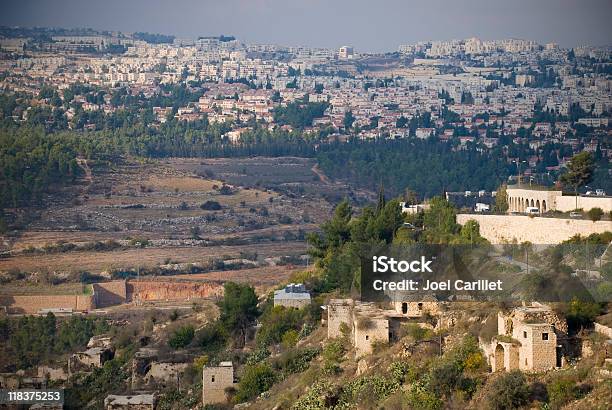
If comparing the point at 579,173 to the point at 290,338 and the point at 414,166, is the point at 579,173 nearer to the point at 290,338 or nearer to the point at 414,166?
the point at 290,338

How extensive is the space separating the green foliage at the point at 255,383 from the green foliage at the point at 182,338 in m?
4.95

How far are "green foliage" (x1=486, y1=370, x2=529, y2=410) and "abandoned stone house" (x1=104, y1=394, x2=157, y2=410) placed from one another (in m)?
8.91

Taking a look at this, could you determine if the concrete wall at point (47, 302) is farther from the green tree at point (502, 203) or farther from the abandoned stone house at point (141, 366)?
the green tree at point (502, 203)

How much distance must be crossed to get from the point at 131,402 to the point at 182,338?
337cm

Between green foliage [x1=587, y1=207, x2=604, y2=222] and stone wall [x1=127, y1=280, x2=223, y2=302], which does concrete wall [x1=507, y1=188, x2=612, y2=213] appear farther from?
stone wall [x1=127, y1=280, x2=223, y2=302]

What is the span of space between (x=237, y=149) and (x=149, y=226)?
20.1 meters

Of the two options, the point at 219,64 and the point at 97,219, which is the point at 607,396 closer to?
the point at 97,219

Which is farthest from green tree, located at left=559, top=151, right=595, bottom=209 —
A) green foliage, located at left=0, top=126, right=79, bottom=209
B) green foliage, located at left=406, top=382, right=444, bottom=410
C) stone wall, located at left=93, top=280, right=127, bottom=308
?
green foliage, located at left=0, top=126, right=79, bottom=209

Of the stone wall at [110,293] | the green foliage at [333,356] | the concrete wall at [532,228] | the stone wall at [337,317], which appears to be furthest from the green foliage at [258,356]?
the stone wall at [110,293]

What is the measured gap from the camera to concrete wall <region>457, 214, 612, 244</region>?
2100 cm

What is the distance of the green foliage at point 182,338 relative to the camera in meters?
26.8

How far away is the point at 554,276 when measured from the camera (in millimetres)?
17812

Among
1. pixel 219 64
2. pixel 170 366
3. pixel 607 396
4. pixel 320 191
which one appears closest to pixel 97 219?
pixel 320 191

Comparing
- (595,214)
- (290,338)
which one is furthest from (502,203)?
(595,214)
